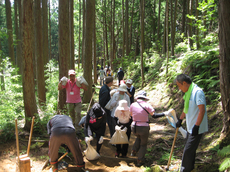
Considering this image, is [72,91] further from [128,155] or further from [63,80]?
[128,155]

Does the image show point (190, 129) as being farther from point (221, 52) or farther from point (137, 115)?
point (221, 52)

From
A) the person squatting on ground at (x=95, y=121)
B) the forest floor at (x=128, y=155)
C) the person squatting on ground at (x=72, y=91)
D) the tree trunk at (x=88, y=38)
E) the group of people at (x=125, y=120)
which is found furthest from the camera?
the tree trunk at (x=88, y=38)

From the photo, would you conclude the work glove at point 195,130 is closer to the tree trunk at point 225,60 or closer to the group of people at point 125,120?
the group of people at point 125,120

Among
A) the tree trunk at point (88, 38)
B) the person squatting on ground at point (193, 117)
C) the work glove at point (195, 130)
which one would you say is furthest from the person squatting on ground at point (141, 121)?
the tree trunk at point (88, 38)

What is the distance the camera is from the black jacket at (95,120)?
17.1 feet

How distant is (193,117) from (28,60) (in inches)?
212

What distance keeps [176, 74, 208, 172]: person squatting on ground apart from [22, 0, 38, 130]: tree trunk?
16.2 ft

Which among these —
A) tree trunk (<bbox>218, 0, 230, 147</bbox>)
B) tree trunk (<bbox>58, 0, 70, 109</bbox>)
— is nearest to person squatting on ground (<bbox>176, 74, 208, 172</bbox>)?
tree trunk (<bbox>218, 0, 230, 147</bbox>)

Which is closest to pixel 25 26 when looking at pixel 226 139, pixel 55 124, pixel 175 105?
pixel 55 124

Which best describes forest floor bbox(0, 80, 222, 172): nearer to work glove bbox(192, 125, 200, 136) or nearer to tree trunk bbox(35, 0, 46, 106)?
work glove bbox(192, 125, 200, 136)

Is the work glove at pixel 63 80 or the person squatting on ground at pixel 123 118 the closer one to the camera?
the person squatting on ground at pixel 123 118

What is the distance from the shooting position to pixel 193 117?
12.4 feet

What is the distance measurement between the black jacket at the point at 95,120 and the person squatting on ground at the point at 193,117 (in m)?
2.30

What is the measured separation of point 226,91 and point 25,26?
20.2ft
